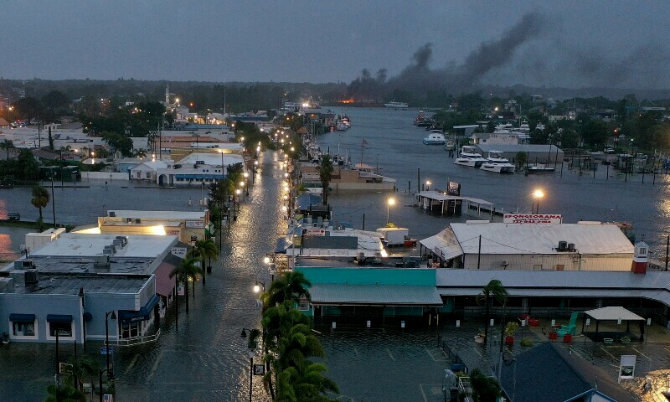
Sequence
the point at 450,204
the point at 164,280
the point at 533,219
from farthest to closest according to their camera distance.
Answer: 1. the point at 450,204
2. the point at 533,219
3. the point at 164,280

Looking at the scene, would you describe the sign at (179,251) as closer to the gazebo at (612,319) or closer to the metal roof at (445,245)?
the metal roof at (445,245)

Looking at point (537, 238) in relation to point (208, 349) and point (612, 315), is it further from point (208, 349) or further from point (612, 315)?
point (208, 349)

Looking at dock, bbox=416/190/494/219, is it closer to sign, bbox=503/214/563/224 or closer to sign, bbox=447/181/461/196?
sign, bbox=447/181/461/196

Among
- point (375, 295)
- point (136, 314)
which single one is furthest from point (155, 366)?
point (375, 295)

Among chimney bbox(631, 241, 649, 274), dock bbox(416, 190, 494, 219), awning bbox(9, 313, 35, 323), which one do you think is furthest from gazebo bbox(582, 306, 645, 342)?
dock bbox(416, 190, 494, 219)

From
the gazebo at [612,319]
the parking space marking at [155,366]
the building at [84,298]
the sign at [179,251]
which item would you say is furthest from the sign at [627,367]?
the sign at [179,251]

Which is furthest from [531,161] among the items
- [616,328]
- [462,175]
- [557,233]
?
[616,328]
